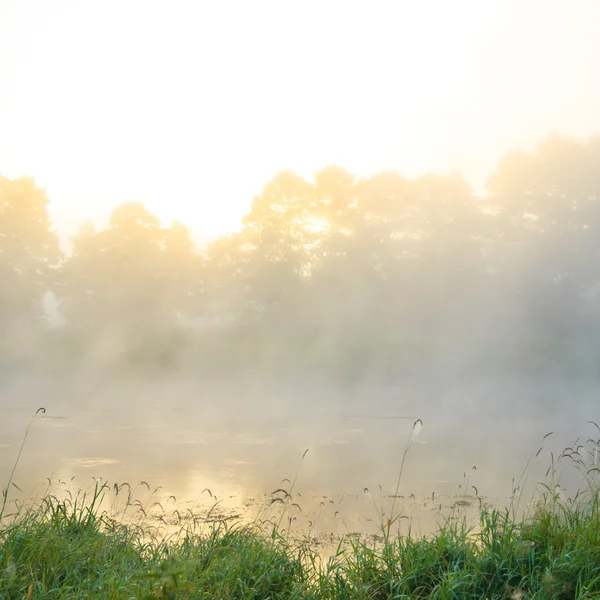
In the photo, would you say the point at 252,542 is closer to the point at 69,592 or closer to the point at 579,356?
the point at 69,592

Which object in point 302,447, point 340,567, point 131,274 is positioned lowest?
point 302,447

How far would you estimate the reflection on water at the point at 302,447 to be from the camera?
9109 millimetres

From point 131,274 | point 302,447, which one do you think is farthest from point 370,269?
point 302,447

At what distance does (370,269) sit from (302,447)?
A: 70.8 feet

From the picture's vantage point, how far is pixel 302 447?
15.1 meters

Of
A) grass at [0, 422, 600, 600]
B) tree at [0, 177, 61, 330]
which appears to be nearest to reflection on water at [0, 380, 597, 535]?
grass at [0, 422, 600, 600]

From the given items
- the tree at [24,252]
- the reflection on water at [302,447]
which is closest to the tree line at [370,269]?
the tree at [24,252]

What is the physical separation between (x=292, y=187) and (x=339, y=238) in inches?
162

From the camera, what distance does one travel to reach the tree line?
34938 millimetres

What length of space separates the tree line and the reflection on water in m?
6.89

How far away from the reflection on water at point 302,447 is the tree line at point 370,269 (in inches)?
271

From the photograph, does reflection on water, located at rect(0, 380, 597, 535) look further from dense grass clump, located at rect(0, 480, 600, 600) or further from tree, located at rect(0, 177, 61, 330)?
tree, located at rect(0, 177, 61, 330)

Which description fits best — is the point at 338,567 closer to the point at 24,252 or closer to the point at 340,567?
the point at 340,567

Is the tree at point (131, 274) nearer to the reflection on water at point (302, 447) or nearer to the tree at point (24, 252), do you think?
the tree at point (24, 252)
